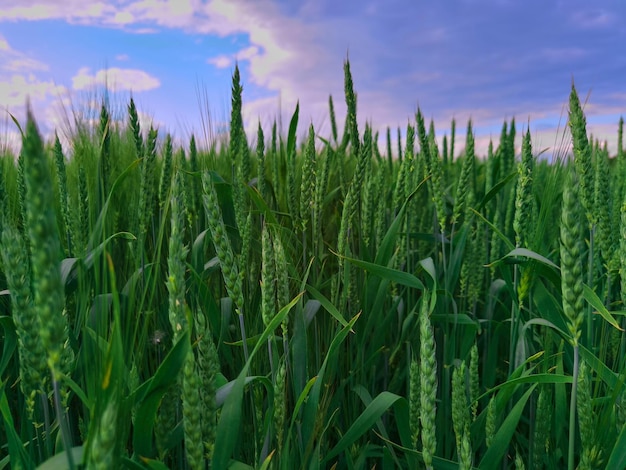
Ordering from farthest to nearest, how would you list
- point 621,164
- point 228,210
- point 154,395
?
point 621,164
point 228,210
point 154,395

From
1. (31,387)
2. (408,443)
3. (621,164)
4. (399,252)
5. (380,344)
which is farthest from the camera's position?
(621,164)

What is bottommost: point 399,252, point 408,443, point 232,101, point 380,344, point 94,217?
point 408,443

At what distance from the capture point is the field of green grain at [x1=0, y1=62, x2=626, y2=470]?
66 centimetres

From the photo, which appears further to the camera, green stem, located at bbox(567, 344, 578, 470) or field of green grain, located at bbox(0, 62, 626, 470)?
green stem, located at bbox(567, 344, 578, 470)

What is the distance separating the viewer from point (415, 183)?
5.58 ft

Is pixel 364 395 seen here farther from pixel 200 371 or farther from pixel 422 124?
pixel 422 124

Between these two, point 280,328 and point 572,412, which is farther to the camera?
point 280,328

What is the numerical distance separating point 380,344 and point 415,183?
0.57m

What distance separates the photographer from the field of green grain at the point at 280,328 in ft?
2.17

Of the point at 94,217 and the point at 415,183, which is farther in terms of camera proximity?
the point at 415,183

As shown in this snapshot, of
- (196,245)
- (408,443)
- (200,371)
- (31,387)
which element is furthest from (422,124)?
(31,387)

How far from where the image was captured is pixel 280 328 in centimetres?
143

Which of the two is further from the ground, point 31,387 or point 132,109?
point 132,109

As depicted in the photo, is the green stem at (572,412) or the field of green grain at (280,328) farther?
the green stem at (572,412)
